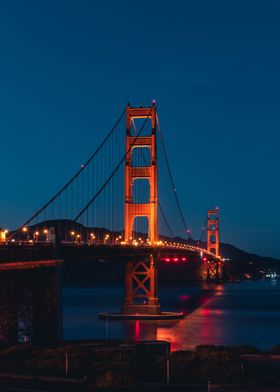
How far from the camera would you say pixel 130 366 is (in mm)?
25344

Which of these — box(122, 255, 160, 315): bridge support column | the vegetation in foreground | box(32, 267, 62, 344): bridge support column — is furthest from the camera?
box(122, 255, 160, 315): bridge support column

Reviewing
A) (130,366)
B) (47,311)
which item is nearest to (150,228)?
(47,311)

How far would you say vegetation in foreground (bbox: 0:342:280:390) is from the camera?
927 inches

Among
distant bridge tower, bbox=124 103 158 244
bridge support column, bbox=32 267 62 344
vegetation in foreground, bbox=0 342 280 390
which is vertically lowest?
vegetation in foreground, bbox=0 342 280 390

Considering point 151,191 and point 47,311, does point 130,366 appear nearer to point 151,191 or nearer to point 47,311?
point 47,311

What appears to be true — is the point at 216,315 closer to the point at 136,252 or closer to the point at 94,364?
the point at 136,252

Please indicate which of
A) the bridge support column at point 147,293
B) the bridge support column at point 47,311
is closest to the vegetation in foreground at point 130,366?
the bridge support column at point 47,311

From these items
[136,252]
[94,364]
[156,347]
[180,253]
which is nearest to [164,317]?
[136,252]

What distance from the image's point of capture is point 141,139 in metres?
80.8

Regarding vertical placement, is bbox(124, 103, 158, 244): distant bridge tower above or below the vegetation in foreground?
above

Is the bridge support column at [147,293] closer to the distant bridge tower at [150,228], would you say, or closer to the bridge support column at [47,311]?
the distant bridge tower at [150,228]

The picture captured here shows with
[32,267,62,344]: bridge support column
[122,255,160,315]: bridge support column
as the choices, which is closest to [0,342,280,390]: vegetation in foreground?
[32,267,62,344]: bridge support column

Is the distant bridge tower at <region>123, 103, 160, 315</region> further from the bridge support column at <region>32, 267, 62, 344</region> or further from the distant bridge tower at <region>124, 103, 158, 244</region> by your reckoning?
the bridge support column at <region>32, 267, 62, 344</region>

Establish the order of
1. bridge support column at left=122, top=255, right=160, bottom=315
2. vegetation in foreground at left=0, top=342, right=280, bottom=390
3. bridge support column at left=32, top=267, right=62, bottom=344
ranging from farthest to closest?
bridge support column at left=122, top=255, right=160, bottom=315 < bridge support column at left=32, top=267, right=62, bottom=344 < vegetation in foreground at left=0, top=342, right=280, bottom=390
